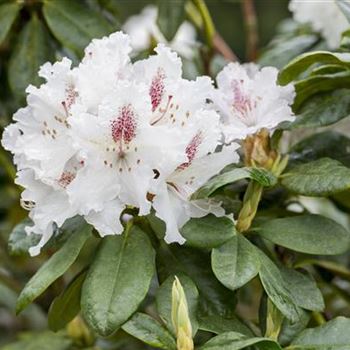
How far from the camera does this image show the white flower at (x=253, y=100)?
1.09 metres

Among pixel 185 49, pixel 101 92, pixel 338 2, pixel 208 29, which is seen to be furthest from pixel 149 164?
pixel 185 49

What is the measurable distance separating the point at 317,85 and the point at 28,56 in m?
0.46

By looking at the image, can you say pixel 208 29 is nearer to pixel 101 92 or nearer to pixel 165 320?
pixel 101 92

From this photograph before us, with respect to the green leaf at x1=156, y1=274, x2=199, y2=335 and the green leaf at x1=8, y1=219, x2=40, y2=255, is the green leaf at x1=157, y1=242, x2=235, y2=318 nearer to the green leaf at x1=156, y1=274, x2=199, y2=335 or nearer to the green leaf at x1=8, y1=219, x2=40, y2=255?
the green leaf at x1=156, y1=274, x2=199, y2=335

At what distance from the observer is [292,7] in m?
1.41

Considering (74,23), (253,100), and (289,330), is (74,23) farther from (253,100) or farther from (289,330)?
(289,330)

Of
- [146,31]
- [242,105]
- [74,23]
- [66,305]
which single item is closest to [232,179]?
[242,105]

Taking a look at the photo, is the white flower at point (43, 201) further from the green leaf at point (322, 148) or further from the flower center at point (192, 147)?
the green leaf at point (322, 148)

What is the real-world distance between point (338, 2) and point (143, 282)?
0.44 meters

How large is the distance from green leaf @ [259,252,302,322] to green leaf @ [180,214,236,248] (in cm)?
5

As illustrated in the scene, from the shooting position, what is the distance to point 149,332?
0.96 metres

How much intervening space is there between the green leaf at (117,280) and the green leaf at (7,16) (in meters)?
0.44

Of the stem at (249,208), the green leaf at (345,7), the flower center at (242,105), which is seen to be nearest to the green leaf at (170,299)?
the stem at (249,208)

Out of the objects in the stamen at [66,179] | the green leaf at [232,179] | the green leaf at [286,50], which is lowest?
the green leaf at [286,50]
